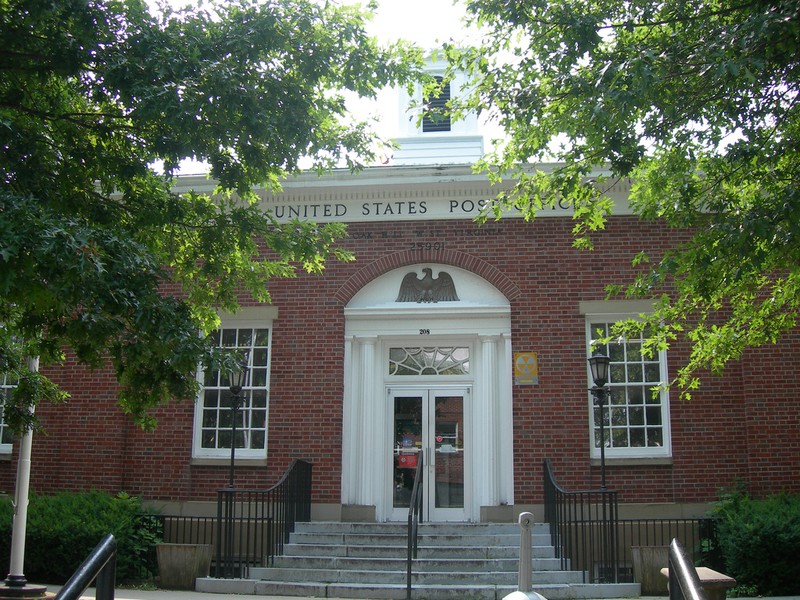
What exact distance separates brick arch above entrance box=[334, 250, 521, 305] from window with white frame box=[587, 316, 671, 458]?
77.0 inches

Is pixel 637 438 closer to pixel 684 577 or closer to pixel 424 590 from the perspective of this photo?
pixel 424 590

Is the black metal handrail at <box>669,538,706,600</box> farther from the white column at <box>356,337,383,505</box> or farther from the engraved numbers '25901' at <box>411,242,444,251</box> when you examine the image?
the engraved numbers '25901' at <box>411,242,444,251</box>

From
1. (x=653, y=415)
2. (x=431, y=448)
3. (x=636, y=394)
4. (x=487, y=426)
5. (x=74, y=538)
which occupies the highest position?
(x=636, y=394)

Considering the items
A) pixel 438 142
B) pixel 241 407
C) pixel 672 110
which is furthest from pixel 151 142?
pixel 438 142

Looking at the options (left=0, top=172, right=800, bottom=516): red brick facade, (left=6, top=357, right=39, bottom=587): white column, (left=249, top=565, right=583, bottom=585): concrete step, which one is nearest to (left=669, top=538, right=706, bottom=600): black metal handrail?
(left=249, top=565, right=583, bottom=585): concrete step

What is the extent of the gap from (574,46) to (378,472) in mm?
8020

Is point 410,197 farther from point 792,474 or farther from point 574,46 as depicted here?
point 792,474

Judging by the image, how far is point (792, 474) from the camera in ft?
45.6

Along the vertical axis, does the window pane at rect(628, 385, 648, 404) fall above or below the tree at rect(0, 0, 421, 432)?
below

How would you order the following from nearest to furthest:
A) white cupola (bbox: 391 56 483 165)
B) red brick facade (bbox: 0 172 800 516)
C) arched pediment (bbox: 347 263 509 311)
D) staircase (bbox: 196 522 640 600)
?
staircase (bbox: 196 522 640 600), red brick facade (bbox: 0 172 800 516), arched pediment (bbox: 347 263 509 311), white cupola (bbox: 391 56 483 165)

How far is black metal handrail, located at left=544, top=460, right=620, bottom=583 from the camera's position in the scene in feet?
38.9

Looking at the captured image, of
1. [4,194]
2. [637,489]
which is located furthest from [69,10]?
[637,489]

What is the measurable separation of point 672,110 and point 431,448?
Answer: 7.72 metres

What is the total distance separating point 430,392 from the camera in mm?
14812
